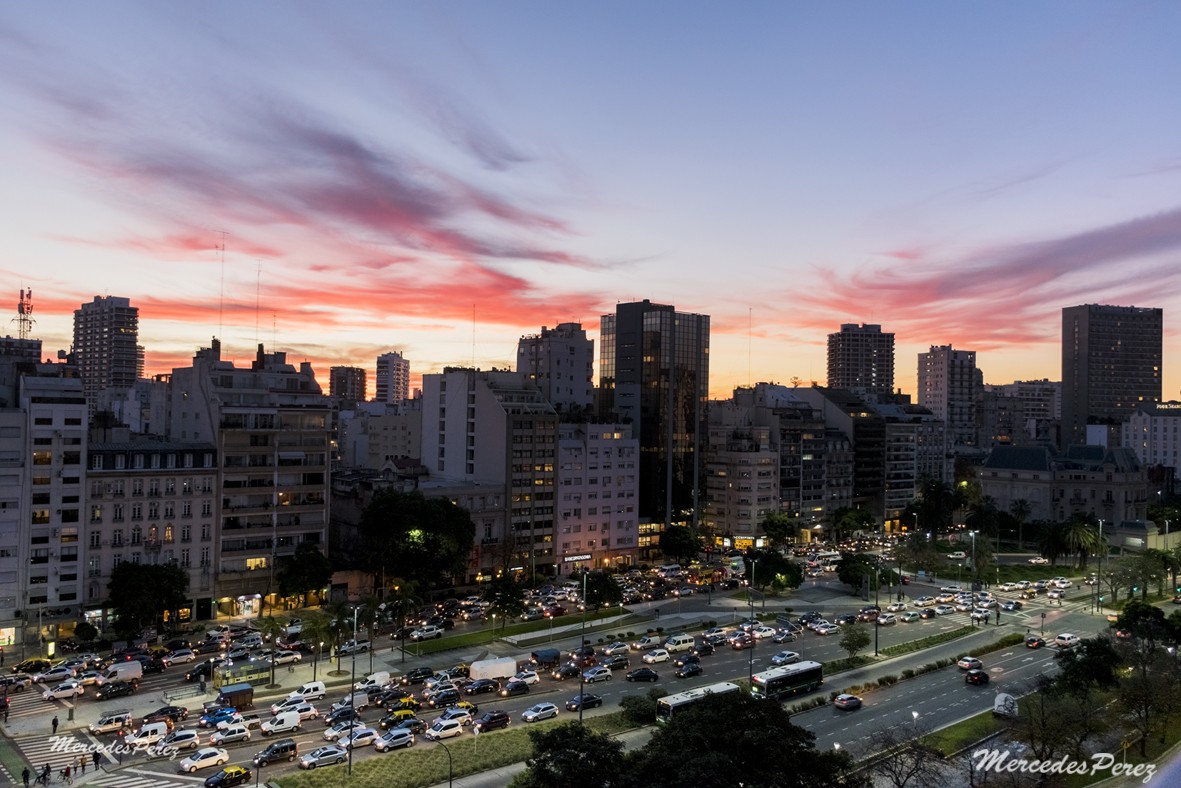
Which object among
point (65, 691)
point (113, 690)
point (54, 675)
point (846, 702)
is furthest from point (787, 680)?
point (54, 675)

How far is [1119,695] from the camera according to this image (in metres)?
57.8

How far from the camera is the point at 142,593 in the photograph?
81.9 metres

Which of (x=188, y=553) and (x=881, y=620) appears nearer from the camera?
(x=188, y=553)

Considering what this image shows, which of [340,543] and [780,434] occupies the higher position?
[780,434]

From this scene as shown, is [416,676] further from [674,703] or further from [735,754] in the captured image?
[735,754]

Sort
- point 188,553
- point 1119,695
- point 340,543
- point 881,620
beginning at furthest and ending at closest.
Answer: point 340,543 < point 881,620 < point 188,553 < point 1119,695

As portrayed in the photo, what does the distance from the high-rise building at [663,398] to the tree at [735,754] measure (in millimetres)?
98141

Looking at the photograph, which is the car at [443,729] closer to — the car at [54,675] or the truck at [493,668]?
the truck at [493,668]

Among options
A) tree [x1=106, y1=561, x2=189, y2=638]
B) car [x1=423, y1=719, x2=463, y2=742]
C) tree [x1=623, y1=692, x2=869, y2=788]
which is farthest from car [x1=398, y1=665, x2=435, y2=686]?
tree [x1=623, y1=692, x2=869, y2=788]

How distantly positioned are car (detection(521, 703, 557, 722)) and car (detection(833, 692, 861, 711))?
71.5ft

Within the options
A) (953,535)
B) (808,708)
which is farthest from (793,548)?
(808,708)

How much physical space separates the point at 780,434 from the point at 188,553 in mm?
106559

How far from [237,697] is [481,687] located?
18315 mm

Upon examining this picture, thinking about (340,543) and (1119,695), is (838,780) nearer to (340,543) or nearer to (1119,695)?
(1119,695)
